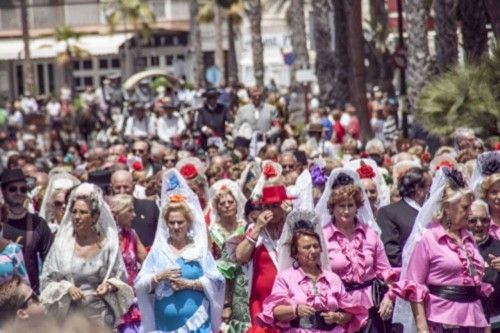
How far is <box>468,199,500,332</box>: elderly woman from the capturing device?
1074 centimetres

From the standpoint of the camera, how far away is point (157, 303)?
11.2 metres

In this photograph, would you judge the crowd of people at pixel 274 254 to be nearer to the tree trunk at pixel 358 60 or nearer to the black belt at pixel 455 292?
the black belt at pixel 455 292

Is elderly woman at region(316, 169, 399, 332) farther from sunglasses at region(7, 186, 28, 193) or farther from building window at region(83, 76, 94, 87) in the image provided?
building window at region(83, 76, 94, 87)

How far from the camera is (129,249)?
12258 millimetres

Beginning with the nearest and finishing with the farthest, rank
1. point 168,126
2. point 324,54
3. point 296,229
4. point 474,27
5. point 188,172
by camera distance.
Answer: point 296,229 < point 188,172 < point 474,27 < point 168,126 < point 324,54

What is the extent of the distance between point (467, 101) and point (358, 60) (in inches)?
545

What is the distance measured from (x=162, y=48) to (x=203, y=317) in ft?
228

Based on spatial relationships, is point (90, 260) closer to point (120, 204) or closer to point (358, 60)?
point (120, 204)

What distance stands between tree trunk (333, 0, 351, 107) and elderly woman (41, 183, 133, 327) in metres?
23.8

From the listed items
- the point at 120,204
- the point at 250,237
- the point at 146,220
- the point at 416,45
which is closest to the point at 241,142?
the point at 416,45

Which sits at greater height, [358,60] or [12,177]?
[358,60]

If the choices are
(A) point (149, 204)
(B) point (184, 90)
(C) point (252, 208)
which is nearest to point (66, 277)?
(C) point (252, 208)

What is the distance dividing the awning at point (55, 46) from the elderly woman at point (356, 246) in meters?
64.6

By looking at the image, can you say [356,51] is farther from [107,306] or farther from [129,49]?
[129,49]
